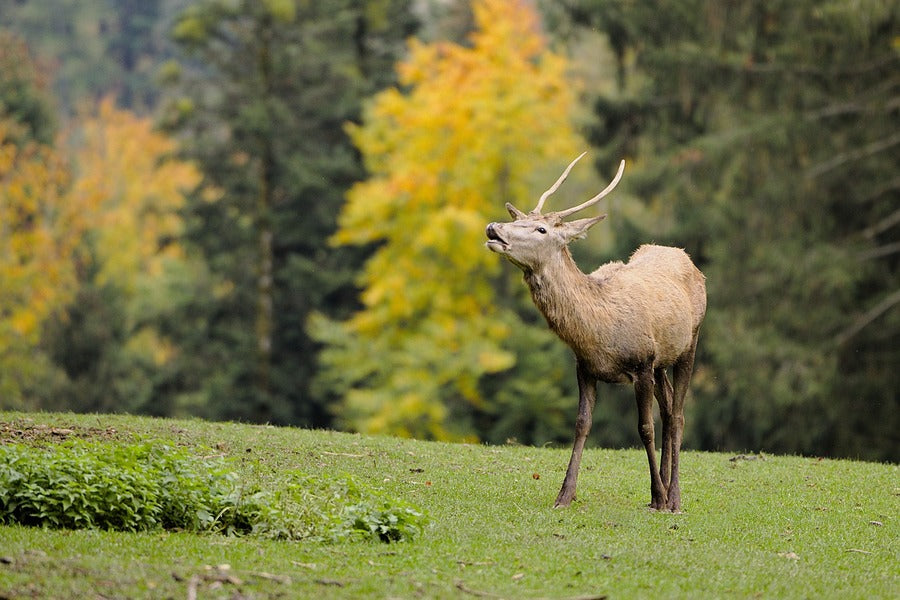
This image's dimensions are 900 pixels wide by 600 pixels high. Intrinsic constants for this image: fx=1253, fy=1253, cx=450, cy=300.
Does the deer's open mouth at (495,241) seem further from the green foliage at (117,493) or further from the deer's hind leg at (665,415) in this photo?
the green foliage at (117,493)

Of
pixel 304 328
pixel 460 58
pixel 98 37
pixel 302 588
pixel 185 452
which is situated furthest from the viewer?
pixel 98 37

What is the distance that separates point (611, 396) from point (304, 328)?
10379 mm

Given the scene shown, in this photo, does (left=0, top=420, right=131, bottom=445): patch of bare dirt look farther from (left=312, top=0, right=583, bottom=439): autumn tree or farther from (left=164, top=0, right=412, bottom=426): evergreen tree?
(left=164, top=0, right=412, bottom=426): evergreen tree

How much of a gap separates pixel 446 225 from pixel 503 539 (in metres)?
20.7

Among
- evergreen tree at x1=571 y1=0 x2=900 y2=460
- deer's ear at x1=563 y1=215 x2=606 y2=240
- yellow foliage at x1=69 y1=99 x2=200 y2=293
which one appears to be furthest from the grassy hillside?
yellow foliage at x1=69 y1=99 x2=200 y2=293

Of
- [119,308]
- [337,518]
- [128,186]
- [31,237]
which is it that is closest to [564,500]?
[337,518]

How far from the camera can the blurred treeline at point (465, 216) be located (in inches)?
995

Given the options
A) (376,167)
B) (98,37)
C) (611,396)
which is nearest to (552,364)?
(611,396)

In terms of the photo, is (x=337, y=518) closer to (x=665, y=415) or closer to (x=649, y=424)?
(x=649, y=424)

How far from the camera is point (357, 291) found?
1487 inches

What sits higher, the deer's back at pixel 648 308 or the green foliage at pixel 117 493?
the deer's back at pixel 648 308

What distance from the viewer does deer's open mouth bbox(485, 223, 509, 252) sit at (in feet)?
30.8

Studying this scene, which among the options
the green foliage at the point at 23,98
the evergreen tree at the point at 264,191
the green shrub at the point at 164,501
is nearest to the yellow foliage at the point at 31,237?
the green foliage at the point at 23,98

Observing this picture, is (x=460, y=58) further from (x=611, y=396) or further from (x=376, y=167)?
(x=611, y=396)
